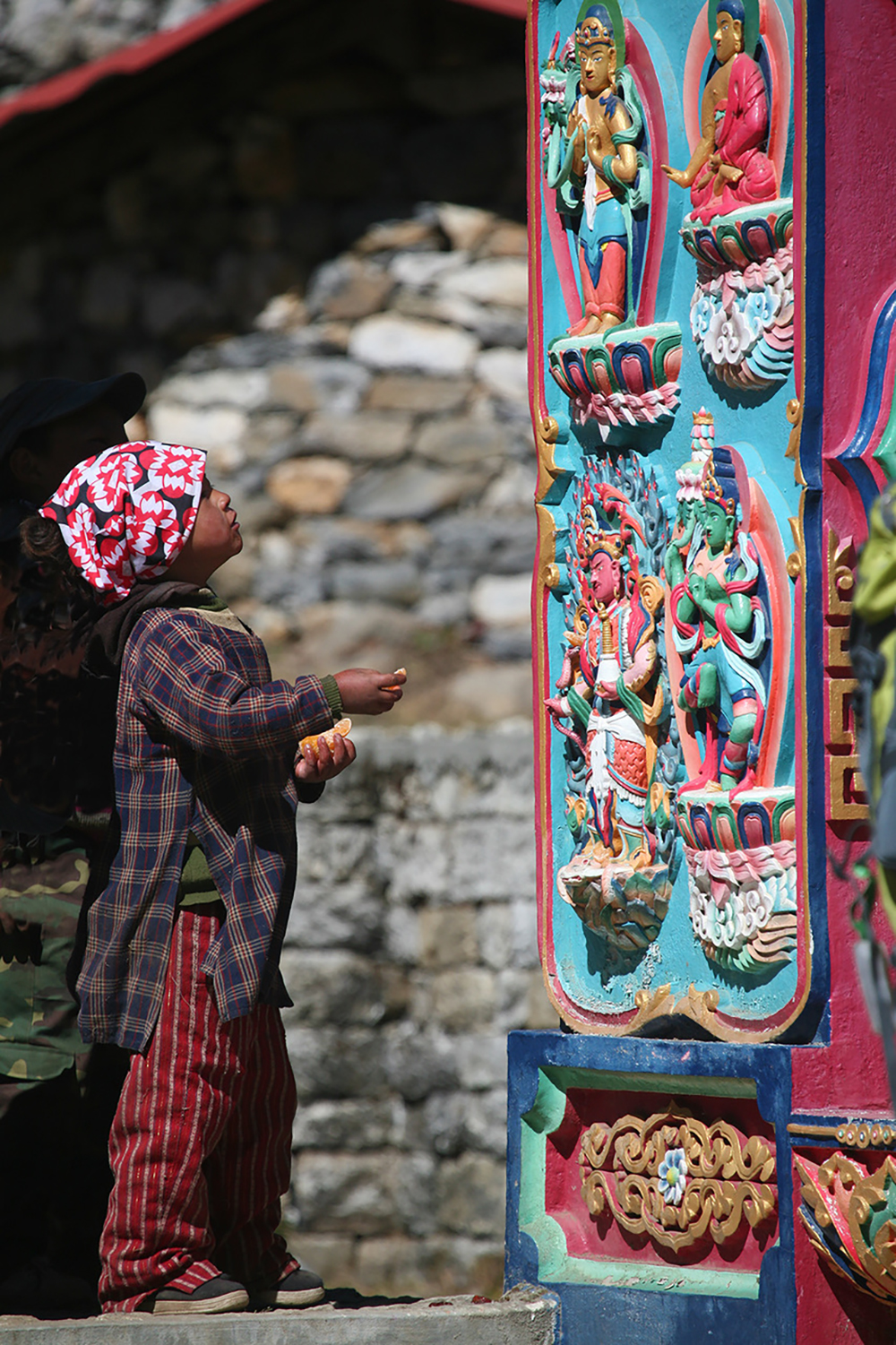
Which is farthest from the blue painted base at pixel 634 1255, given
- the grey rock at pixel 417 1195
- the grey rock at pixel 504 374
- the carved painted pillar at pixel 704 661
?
the grey rock at pixel 504 374

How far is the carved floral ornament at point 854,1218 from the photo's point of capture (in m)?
2.83

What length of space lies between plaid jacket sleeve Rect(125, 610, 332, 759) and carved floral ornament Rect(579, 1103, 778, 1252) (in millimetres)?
856

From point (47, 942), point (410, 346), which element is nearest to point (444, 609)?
point (410, 346)

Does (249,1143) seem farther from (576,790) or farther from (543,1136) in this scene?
(576,790)

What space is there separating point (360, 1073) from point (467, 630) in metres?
1.65

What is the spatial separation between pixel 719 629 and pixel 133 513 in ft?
3.26

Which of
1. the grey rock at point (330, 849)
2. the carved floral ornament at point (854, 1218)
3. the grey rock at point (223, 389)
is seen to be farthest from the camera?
the grey rock at point (223, 389)

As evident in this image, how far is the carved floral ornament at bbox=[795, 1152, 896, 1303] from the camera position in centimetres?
283

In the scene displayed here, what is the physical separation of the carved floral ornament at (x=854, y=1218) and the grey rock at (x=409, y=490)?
4699 millimetres

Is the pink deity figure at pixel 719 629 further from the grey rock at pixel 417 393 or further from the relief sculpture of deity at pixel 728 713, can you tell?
the grey rock at pixel 417 393

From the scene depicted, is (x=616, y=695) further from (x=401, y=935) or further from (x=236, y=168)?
(x=236, y=168)

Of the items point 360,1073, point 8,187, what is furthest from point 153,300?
point 360,1073

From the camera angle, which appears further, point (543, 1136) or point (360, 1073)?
point (360, 1073)

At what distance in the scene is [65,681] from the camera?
3.57 m
